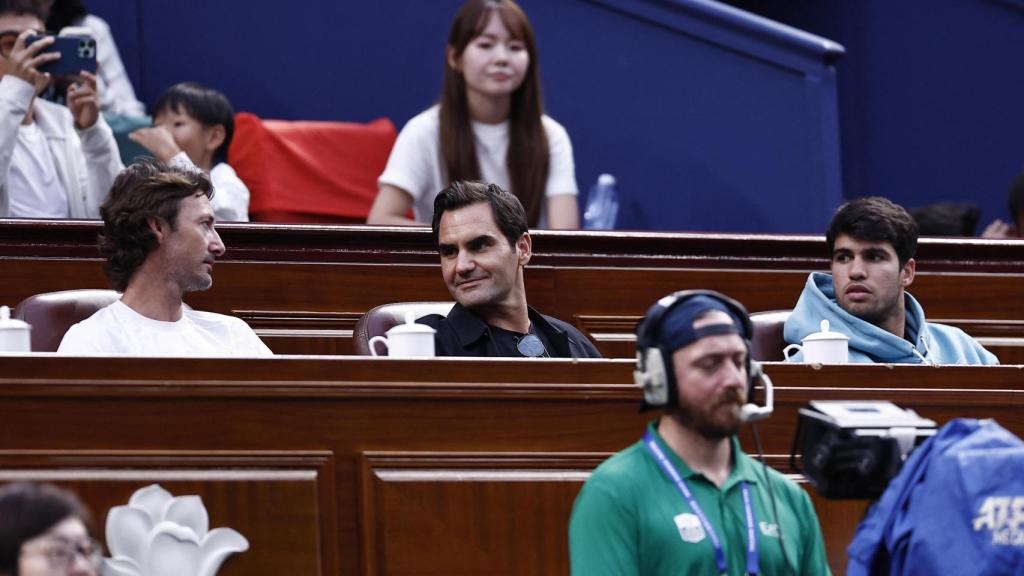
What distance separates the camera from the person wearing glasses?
244 centimetres

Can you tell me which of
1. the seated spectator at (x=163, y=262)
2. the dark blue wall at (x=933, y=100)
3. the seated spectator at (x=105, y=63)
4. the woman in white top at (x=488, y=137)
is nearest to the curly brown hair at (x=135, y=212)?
the seated spectator at (x=163, y=262)

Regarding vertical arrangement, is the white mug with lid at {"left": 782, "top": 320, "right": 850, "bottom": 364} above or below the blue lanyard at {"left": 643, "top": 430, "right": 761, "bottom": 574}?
above

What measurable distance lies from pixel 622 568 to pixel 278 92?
3845 mm

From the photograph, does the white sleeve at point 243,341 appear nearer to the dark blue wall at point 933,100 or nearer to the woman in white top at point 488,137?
the woman in white top at point 488,137

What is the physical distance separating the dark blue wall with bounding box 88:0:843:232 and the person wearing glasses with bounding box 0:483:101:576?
4.02 metres

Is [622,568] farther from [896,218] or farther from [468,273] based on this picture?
[896,218]

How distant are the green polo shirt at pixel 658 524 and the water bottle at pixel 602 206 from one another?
9.73 ft

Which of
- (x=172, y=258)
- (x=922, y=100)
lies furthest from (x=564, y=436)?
(x=922, y=100)

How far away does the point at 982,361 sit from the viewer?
450 cm

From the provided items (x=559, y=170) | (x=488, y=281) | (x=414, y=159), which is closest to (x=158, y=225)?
(x=488, y=281)

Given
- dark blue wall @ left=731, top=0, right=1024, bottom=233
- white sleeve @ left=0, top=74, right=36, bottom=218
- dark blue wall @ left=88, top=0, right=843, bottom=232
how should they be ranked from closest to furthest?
white sleeve @ left=0, top=74, right=36, bottom=218
dark blue wall @ left=88, top=0, right=843, bottom=232
dark blue wall @ left=731, top=0, right=1024, bottom=233

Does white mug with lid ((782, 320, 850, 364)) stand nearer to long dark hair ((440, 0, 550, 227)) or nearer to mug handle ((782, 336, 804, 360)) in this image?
mug handle ((782, 336, 804, 360))

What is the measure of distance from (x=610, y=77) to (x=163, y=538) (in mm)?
3416

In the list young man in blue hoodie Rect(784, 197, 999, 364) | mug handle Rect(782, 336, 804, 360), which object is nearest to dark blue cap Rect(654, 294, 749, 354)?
mug handle Rect(782, 336, 804, 360)
